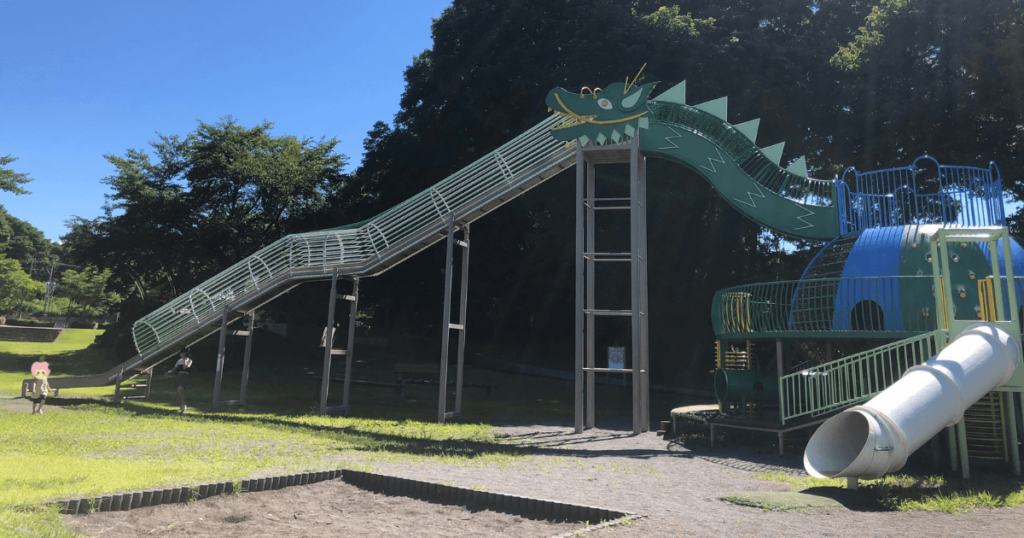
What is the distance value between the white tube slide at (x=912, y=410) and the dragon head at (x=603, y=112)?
784cm

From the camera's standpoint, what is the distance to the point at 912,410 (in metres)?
8.17

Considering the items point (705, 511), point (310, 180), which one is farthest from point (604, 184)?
point (705, 511)

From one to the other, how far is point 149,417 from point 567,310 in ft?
59.5

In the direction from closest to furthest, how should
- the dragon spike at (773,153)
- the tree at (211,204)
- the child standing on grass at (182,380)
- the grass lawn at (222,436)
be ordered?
the grass lawn at (222,436) < the dragon spike at (773,153) < the child standing on grass at (182,380) < the tree at (211,204)

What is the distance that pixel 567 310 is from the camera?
29.8 m

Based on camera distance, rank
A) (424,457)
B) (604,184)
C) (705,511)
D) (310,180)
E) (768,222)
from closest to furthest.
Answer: (705,511) → (424,457) → (768,222) → (604,184) → (310,180)

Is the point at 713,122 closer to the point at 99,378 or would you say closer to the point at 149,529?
the point at 149,529

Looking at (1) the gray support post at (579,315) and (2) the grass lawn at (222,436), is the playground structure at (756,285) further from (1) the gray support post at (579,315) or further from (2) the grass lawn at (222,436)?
(2) the grass lawn at (222,436)

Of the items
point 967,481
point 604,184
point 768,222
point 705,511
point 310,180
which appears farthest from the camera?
point 310,180

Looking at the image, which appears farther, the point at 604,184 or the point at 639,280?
the point at 604,184

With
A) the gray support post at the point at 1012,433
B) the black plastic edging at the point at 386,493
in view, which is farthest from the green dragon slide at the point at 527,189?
the black plastic edging at the point at 386,493

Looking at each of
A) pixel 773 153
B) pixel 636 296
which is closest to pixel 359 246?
pixel 636 296

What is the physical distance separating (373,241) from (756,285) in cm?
976

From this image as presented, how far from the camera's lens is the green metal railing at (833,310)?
12.1m
